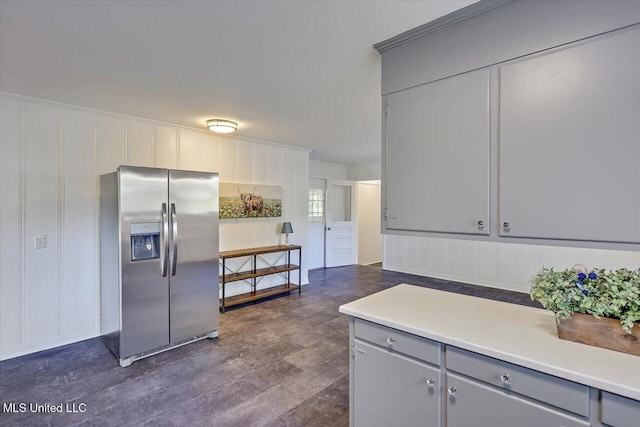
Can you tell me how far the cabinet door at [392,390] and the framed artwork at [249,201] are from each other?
3.50 meters

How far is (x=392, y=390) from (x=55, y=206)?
3.72 metres

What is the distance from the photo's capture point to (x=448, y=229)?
181 cm

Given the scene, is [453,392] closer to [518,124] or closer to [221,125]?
[518,124]

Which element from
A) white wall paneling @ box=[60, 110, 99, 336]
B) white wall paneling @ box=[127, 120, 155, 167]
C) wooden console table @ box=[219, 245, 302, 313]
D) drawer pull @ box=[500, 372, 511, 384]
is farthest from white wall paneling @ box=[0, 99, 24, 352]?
drawer pull @ box=[500, 372, 511, 384]

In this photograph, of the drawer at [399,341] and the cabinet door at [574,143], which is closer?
the cabinet door at [574,143]

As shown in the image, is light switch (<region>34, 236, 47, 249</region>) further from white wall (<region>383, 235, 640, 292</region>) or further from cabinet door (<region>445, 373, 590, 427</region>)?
white wall (<region>383, 235, 640, 292</region>)

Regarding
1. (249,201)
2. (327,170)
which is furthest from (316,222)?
(249,201)

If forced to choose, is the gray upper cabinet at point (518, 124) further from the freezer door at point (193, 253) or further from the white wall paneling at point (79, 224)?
the white wall paneling at point (79, 224)

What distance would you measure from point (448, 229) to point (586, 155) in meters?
0.70

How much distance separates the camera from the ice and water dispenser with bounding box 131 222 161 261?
9.76 ft

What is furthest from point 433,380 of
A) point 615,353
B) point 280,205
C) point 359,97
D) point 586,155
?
point 280,205

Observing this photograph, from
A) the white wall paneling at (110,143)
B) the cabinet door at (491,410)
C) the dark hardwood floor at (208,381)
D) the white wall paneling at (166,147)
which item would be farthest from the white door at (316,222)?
the cabinet door at (491,410)

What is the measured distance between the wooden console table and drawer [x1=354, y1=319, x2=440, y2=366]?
3.04 m

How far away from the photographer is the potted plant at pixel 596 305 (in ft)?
3.85
